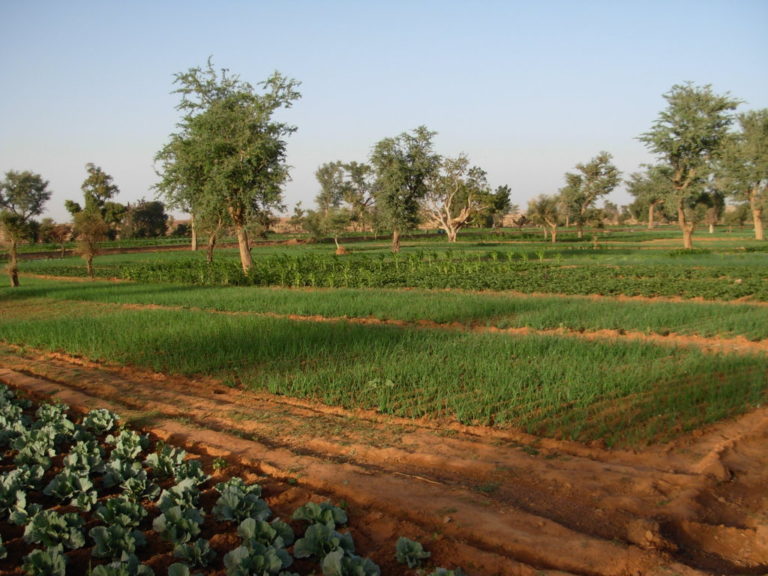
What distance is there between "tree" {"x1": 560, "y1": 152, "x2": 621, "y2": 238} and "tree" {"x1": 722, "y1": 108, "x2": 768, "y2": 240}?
63.6ft

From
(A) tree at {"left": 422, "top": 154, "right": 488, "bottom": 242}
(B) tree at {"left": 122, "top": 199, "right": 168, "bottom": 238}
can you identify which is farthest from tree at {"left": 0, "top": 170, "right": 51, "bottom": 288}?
(A) tree at {"left": 422, "top": 154, "right": 488, "bottom": 242}

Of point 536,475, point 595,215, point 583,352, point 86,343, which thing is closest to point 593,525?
point 536,475

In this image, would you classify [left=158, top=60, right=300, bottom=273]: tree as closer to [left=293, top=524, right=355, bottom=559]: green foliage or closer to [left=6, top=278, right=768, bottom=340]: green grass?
[left=6, top=278, right=768, bottom=340]: green grass


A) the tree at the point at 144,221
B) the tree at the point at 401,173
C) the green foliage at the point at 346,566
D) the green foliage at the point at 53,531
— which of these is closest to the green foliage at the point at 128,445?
the green foliage at the point at 53,531

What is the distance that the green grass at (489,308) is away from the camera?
13.2 meters

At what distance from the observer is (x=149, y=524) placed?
4914 millimetres

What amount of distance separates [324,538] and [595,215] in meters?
72.2

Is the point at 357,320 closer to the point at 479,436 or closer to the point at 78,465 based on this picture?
the point at 479,436

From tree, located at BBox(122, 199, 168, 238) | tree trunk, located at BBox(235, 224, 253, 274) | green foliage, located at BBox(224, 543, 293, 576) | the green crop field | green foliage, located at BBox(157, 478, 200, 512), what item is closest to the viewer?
green foliage, located at BBox(224, 543, 293, 576)

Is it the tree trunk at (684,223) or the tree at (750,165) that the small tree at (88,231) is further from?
the tree at (750,165)

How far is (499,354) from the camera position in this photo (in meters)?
9.80

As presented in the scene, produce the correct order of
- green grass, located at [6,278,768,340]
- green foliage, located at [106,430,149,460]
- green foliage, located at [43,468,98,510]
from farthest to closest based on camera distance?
green grass, located at [6,278,768,340] < green foliage, located at [106,430,149,460] < green foliage, located at [43,468,98,510]

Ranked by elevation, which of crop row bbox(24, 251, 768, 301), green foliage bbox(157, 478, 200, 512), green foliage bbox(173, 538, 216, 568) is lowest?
green foliage bbox(173, 538, 216, 568)

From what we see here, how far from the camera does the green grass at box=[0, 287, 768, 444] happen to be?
7105mm
